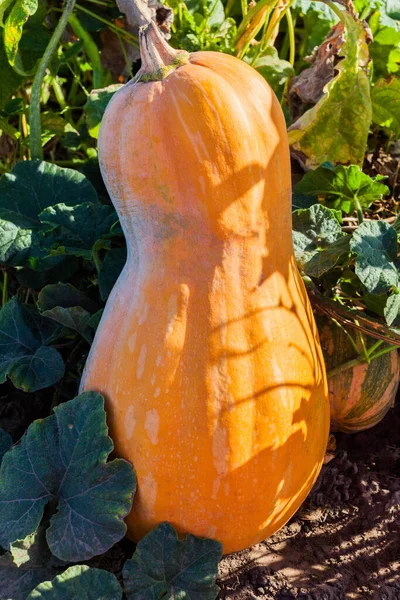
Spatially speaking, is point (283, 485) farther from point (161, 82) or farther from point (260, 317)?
point (161, 82)

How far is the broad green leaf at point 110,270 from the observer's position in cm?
163

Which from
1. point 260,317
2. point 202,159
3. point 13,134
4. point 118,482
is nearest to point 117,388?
point 118,482

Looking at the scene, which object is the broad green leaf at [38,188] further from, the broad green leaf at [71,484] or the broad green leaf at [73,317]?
the broad green leaf at [71,484]

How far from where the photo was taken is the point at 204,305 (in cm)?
126

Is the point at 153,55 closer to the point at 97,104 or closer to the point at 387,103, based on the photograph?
the point at 97,104

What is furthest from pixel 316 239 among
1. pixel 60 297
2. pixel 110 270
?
pixel 60 297

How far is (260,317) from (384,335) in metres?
0.39

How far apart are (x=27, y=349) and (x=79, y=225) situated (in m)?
0.31

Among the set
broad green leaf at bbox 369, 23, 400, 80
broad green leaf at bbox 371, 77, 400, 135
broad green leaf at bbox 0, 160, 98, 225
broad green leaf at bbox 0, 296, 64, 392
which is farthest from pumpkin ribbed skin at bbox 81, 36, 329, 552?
broad green leaf at bbox 369, 23, 400, 80

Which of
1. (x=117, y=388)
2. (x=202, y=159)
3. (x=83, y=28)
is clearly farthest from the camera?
(x=83, y=28)

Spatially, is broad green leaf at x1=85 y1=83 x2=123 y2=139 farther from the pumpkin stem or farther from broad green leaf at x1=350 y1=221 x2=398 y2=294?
broad green leaf at x1=350 y1=221 x2=398 y2=294

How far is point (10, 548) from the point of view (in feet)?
4.17

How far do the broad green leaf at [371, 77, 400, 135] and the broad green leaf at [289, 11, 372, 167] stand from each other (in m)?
0.26

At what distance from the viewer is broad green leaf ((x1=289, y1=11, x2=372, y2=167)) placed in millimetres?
1729
